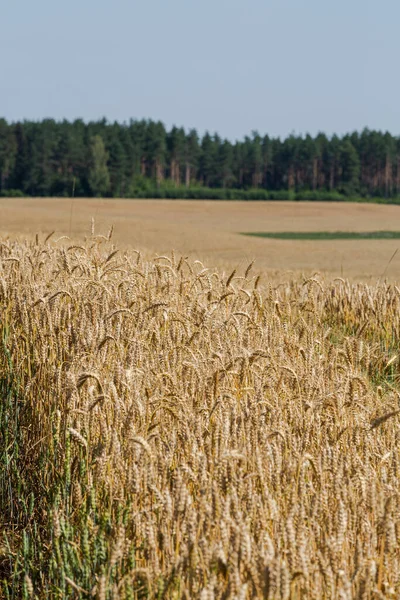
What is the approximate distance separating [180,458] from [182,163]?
113 meters

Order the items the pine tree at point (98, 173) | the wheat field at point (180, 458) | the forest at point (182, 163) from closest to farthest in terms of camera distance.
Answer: the wheat field at point (180, 458)
the pine tree at point (98, 173)
the forest at point (182, 163)

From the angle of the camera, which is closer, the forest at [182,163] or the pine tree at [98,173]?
the pine tree at [98,173]

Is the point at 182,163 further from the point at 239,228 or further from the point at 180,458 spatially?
the point at 180,458

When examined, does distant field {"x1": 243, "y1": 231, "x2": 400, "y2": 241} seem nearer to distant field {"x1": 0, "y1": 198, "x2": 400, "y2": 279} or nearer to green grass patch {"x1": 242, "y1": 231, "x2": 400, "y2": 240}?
green grass patch {"x1": 242, "y1": 231, "x2": 400, "y2": 240}

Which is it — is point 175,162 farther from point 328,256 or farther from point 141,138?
point 328,256

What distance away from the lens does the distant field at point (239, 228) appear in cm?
2473

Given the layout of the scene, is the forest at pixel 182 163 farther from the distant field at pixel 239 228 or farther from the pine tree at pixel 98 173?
the distant field at pixel 239 228

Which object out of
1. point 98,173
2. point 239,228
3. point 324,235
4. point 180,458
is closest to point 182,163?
point 98,173

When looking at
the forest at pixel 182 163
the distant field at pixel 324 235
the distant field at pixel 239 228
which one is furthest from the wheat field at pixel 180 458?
the forest at pixel 182 163

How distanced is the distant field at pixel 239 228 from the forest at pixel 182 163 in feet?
79.7

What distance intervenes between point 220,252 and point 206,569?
26.9m

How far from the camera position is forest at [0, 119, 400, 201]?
Answer: 9350 centimetres

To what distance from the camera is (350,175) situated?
105 meters

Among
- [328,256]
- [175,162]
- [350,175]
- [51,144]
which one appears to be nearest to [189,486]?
[328,256]
